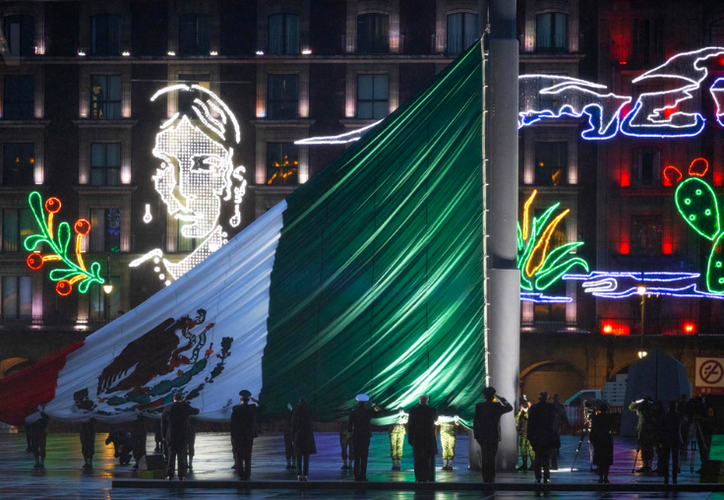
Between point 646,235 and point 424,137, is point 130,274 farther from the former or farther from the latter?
point 424,137

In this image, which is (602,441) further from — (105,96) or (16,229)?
(16,229)

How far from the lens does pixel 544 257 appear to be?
60406mm

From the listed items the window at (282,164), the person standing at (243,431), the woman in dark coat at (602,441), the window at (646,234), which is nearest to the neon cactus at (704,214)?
the window at (646,234)

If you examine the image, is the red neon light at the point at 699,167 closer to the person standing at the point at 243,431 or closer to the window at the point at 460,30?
the window at the point at 460,30

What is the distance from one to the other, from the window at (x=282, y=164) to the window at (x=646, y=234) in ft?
57.6

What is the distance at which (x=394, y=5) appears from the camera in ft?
214

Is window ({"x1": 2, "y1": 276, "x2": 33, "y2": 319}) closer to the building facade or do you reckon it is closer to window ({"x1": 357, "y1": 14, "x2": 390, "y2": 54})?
the building facade

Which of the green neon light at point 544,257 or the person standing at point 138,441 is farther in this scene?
the green neon light at point 544,257

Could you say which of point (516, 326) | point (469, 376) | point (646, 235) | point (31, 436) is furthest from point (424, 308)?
point (646, 235)

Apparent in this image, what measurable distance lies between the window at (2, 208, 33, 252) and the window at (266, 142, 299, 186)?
1287 cm

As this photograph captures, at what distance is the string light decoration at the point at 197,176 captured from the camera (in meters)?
64.3

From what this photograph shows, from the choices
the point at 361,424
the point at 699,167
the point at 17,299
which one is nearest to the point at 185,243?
the point at 17,299

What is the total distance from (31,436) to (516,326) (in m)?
14.2

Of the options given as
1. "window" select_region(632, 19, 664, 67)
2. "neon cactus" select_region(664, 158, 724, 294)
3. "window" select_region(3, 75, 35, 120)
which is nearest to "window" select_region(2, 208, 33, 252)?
"window" select_region(3, 75, 35, 120)
